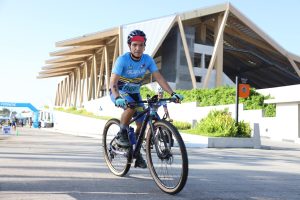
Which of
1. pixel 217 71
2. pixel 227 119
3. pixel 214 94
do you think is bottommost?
pixel 227 119

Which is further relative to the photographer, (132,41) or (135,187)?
(132,41)

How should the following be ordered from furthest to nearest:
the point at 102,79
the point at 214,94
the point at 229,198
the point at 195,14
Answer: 1. the point at 102,79
2. the point at 195,14
3. the point at 214,94
4. the point at 229,198

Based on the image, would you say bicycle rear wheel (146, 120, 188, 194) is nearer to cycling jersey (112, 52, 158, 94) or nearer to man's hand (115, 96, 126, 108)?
man's hand (115, 96, 126, 108)

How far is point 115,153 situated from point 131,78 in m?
1.16

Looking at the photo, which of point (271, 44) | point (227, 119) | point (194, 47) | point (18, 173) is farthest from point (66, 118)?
point (18, 173)

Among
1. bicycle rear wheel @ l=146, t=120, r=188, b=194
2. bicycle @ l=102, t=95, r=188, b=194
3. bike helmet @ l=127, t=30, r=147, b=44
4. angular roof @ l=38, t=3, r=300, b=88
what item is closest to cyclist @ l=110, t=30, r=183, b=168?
bike helmet @ l=127, t=30, r=147, b=44

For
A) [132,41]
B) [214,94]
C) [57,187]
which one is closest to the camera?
[57,187]

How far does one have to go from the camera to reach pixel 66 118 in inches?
1777

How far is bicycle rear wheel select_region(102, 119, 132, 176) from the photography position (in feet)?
18.5

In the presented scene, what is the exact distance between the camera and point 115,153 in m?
6.03

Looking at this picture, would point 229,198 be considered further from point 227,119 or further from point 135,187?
point 227,119

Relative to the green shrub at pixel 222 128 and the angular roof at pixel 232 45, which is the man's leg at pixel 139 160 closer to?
the green shrub at pixel 222 128

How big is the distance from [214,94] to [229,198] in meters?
26.8

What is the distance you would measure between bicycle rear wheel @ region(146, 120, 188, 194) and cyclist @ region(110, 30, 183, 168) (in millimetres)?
473
